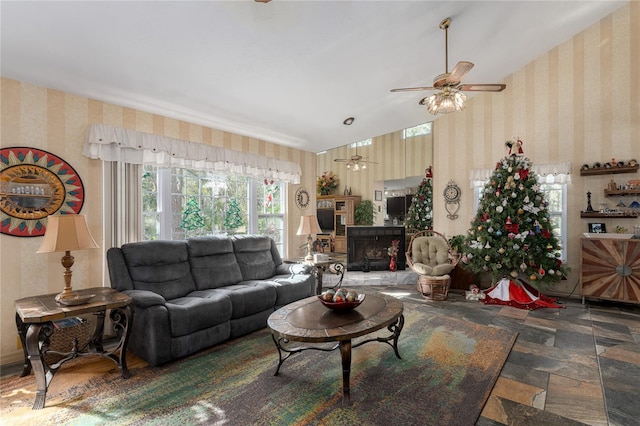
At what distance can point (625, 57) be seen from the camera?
4.53m

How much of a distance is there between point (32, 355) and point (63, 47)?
7.98ft

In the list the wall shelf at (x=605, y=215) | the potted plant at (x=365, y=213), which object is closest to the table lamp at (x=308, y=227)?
the wall shelf at (x=605, y=215)

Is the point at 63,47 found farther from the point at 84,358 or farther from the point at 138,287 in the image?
the point at 84,358

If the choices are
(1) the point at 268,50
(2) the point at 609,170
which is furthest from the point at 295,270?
(2) the point at 609,170

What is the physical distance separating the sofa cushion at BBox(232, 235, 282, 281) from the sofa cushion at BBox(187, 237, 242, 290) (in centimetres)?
10

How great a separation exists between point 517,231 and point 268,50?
417 centimetres

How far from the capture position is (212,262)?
383 centimetres

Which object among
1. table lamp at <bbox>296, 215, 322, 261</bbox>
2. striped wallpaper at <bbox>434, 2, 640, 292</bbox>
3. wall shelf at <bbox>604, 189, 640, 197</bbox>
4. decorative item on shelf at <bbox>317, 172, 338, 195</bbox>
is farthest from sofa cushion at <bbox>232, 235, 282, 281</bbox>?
decorative item on shelf at <bbox>317, 172, 338, 195</bbox>

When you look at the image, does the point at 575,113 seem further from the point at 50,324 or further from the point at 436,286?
the point at 50,324

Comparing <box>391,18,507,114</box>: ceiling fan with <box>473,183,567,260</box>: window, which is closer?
<box>391,18,507,114</box>: ceiling fan

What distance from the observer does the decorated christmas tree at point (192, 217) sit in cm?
424

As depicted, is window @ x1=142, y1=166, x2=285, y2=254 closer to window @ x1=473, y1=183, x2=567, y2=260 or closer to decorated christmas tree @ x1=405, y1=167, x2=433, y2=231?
decorated christmas tree @ x1=405, y1=167, x2=433, y2=231

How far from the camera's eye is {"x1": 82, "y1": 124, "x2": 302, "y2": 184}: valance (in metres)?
3.36

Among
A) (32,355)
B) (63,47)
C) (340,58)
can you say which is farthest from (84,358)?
(340,58)
